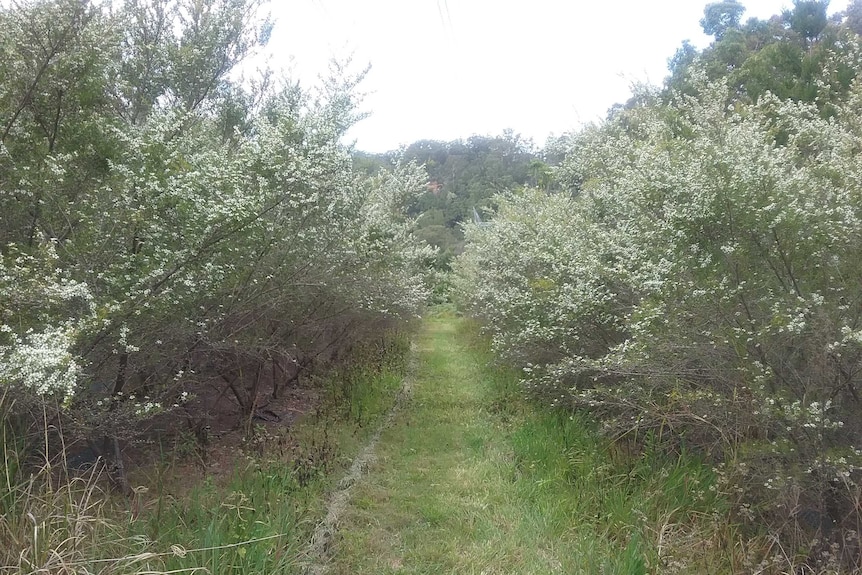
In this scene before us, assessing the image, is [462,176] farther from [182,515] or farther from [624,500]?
[182,515]

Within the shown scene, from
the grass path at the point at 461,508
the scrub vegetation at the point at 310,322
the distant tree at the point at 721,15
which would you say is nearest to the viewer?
the scrub vegetation at the point at 310,322

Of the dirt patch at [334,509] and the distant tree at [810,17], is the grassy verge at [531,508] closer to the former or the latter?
the dirt patch at [334,509]

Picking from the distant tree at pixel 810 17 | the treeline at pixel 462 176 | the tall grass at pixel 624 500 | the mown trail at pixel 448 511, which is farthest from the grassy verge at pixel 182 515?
the treeline at pixel 462 176

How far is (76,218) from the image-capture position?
434cm

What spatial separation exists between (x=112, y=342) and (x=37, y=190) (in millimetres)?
1234

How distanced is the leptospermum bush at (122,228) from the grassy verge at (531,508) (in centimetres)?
209

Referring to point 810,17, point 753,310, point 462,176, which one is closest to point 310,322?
point 753,310

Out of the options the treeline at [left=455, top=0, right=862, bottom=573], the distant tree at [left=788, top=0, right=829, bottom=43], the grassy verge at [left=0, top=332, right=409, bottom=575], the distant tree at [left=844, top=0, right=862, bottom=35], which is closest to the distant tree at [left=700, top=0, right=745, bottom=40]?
the distant tree at [left=844, top=0, right=862, bottom=35]

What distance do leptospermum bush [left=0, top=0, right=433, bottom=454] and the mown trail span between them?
190 centimetres

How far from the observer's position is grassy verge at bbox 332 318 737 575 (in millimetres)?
4254

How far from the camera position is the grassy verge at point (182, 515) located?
9.56 feet

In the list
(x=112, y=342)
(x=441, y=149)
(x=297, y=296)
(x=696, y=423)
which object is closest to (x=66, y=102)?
(x=112, y=342)

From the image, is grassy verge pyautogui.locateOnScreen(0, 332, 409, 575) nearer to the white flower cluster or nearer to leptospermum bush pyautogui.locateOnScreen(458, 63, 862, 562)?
the white flower cluster

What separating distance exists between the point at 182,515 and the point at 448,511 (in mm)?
2324
